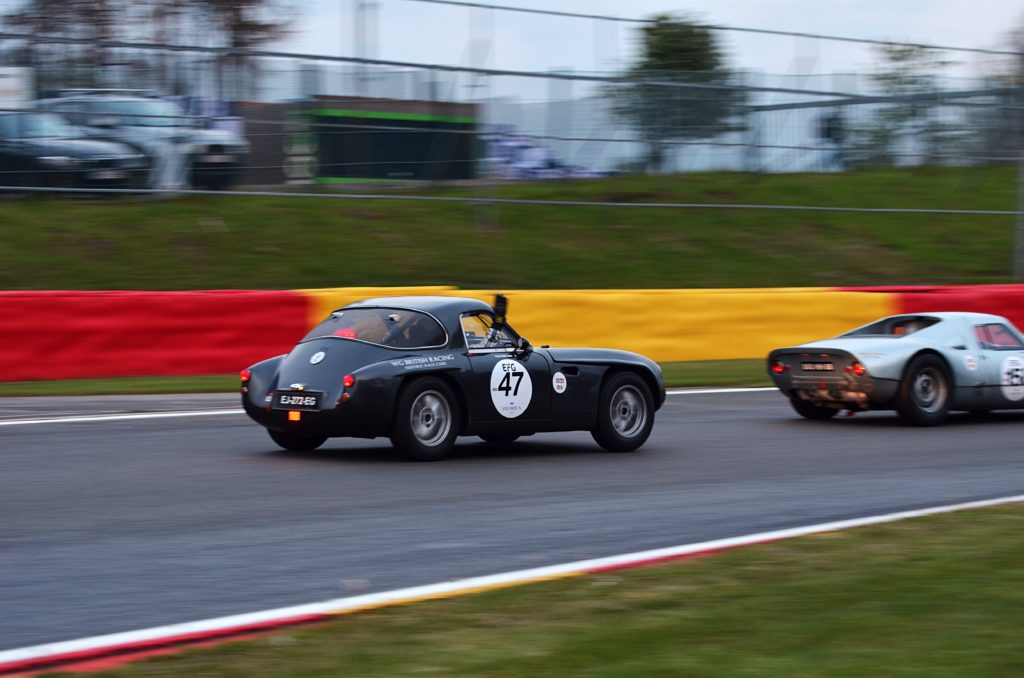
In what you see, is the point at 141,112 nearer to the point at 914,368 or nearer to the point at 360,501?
the point at 914,368

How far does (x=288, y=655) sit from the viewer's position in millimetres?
4441

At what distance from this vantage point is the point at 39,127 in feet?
63.2

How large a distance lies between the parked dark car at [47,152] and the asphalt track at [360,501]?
741 cm

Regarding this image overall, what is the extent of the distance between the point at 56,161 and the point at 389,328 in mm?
11283

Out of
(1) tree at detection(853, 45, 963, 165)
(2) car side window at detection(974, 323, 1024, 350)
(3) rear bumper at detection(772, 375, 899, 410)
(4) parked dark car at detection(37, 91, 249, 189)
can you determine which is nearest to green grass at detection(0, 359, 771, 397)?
(3) rear bumper at detection(772, 375, 899, 410)

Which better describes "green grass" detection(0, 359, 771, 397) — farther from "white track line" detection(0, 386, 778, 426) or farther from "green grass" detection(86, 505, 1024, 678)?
"green grass" detection(86, 505, 1024, 678)

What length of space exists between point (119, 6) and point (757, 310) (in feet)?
64.2

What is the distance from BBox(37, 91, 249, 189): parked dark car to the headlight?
540 millimetres

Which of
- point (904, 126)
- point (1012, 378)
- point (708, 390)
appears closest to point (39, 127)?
point (708, 390)

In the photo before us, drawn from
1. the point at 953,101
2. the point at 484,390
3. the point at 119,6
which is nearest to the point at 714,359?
the point at 484,390

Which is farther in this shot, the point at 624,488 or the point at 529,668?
the point at 624,488

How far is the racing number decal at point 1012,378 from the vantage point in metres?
13.1

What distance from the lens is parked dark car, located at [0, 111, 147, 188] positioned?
19.1 metres

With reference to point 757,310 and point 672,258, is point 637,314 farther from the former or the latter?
point 672,258
